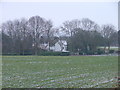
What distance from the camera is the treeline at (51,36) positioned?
20773 millimetres

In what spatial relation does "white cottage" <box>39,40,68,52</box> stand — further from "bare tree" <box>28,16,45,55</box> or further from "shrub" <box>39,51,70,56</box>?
"bare tree" <box>28,16,45,55</box>

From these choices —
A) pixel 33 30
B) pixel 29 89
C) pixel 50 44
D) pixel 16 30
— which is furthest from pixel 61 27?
pixel 29 89

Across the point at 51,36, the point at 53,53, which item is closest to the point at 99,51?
the point at 53,53

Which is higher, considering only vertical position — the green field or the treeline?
the treeline

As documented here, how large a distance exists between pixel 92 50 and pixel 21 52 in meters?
8.38

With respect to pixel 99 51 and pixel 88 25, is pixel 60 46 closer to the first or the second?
pixel 88 25

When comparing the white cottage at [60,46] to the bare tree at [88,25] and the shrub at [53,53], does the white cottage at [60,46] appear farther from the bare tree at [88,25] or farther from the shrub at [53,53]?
the bare tree at [88,25]

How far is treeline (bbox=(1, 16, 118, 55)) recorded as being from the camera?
68.2ft

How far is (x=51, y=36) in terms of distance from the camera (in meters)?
23.9

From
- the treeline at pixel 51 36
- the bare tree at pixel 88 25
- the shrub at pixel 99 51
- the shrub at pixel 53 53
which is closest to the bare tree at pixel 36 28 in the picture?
the treeline at pixel 51 36

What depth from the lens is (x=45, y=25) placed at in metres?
22.9

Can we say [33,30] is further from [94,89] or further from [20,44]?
[94,89]

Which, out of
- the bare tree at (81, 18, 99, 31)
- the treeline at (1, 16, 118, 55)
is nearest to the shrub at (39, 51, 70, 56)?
the treeline at (1, 16, 118, 55)

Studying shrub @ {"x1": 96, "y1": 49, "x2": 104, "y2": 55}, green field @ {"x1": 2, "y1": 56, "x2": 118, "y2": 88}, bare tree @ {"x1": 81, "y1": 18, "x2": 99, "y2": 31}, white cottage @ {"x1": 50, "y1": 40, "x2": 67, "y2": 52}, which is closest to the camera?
green field @ {"x1": 2, "y1": 56, "x2": 118, "y2": 88}
